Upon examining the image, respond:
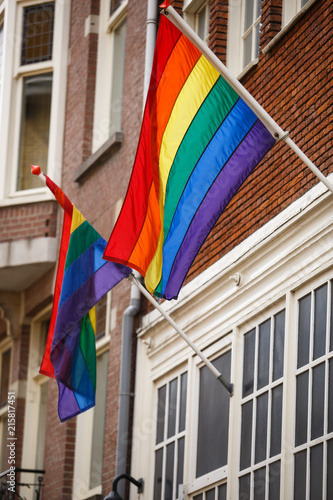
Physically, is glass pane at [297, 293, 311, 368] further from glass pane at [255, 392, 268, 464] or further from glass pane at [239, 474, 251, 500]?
glass pane at [239, 474, 251, 500]

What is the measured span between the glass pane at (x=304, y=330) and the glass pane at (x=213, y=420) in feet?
4.47

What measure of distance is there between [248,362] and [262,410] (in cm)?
60

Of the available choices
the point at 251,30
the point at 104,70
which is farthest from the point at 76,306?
the point at 104,70

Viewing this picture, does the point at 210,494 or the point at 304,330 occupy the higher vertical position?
the point at 304,330

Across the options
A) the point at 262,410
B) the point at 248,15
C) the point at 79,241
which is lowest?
the point at 262,410

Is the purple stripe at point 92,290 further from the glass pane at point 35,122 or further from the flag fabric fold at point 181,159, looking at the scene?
the glass pane at point 35,122

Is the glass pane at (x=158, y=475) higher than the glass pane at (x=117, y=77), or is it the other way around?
the glass pane at (x=117, y=77)

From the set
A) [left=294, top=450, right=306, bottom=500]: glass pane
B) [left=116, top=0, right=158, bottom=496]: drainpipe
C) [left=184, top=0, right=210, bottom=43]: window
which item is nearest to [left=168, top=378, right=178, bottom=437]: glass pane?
[left=116, top=0, right=158, bottom=496]: drainpipe

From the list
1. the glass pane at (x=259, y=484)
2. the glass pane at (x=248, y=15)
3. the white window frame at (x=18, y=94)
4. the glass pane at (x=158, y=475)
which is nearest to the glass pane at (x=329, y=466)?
the glass pane at (x=259, y=484)

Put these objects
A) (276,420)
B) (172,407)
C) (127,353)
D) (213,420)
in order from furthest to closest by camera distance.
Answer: (127,353) → (172,407) → (213,420) → (276,420)

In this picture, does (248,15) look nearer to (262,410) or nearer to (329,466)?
(262,410)

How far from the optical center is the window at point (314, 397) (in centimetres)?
945

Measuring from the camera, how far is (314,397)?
32.1 ft

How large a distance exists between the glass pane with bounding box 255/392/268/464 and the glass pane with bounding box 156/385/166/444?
7.48 ft
